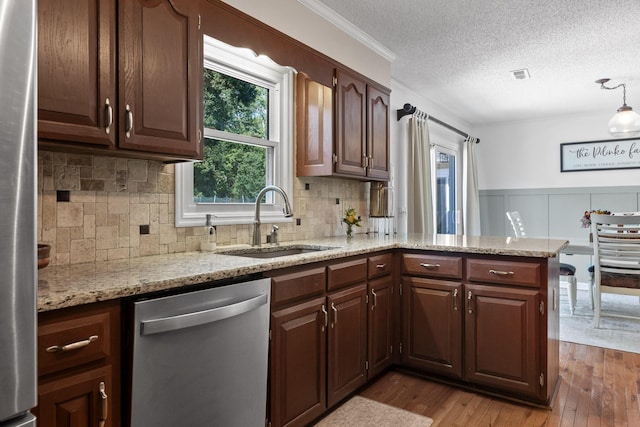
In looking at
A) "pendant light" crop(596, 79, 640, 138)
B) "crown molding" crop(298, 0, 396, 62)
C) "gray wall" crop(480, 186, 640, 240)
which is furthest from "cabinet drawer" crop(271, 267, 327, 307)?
"gray wall" crop(480, 186, 640, 240)

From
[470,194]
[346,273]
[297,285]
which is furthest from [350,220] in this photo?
[470,194]

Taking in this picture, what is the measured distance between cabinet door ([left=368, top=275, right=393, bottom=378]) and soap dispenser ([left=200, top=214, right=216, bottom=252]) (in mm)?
956

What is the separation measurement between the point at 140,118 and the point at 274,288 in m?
0.90

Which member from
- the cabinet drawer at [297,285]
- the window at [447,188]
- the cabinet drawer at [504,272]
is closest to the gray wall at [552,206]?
the window at [447,188]

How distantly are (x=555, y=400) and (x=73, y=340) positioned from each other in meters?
Result: 2.52

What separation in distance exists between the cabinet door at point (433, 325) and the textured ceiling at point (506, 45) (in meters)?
1.86

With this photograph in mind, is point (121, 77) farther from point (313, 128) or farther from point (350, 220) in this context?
point (350, 220)

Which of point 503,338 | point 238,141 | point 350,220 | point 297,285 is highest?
point 238,141

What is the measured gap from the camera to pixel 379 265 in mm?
2609

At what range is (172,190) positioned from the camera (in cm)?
218

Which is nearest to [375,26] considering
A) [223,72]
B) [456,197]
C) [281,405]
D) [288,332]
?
[223,72]

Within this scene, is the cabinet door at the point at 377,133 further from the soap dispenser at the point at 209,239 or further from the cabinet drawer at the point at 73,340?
the cabinet drawer at the point at 73,340

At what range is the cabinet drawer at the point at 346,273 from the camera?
7.22ft

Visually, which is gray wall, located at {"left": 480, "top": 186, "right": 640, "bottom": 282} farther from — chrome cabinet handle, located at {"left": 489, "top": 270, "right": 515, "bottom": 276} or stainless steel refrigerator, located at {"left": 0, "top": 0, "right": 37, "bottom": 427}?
stainless steel refrigerator, located at {"left": 0, "top": 0, "right": 37, "bottom": 427}
